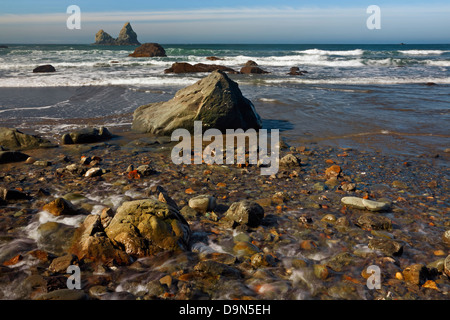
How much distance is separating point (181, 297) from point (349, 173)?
336 cm

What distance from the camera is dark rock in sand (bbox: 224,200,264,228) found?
3299mm

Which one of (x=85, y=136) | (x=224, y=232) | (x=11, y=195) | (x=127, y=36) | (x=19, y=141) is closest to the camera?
(x=224, y=232)

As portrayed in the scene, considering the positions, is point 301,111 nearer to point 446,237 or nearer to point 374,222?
point 374,222

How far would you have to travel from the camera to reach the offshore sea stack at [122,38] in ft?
336

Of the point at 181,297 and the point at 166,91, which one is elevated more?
the point at 166,91

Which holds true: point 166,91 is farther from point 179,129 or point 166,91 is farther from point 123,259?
point 123,259

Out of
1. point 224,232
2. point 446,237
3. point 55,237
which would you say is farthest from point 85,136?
Result: point 446,237

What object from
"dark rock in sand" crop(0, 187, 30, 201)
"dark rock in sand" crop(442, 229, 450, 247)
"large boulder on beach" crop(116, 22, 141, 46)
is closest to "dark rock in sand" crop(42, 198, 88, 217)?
"dark rock in sand" crop(0, 187, 30, 201)

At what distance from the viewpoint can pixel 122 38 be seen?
339ft

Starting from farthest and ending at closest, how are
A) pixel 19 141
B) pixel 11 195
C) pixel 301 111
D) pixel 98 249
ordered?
pixel 301 111
pixel 19 141
pixel 11 195
pixel 98 249

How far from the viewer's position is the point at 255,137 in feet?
22.1

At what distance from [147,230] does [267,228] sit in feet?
3.99
